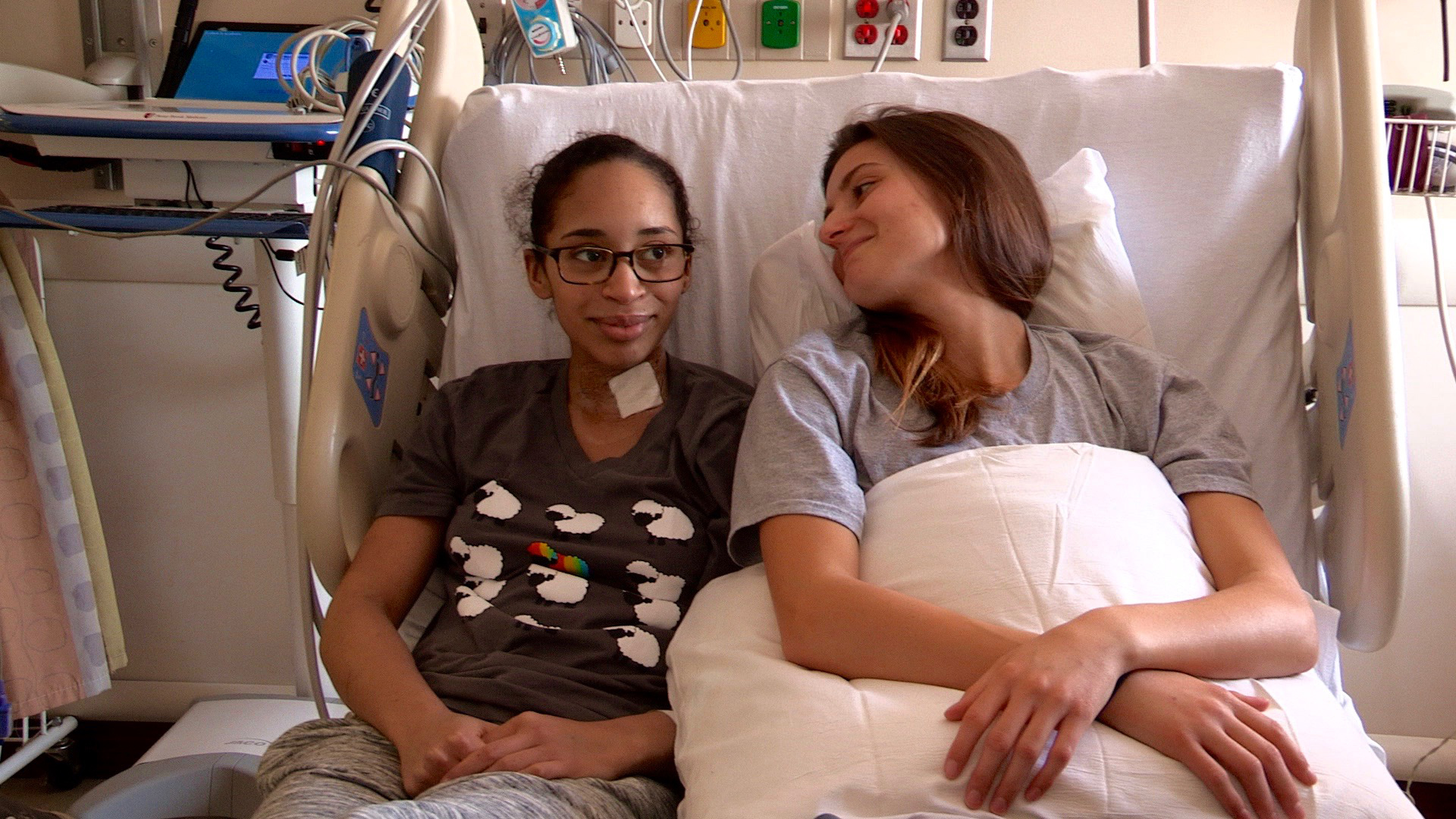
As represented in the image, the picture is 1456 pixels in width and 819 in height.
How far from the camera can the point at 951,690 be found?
91 cm

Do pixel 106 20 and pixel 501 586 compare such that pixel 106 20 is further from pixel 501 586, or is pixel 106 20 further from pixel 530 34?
pixel 501 586

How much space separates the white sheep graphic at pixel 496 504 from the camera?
3.97 feet

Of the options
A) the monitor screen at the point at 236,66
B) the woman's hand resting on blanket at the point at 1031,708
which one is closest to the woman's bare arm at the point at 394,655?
the woman's hand resting on blanket at the point at 1031,708

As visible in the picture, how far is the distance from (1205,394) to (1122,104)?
42 centimetres

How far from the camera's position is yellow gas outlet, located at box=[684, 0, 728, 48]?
7.07 feet

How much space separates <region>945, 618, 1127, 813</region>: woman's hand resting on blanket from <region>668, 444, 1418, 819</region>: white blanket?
14 millimetres

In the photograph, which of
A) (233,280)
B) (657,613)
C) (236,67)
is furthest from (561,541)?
(236,67)

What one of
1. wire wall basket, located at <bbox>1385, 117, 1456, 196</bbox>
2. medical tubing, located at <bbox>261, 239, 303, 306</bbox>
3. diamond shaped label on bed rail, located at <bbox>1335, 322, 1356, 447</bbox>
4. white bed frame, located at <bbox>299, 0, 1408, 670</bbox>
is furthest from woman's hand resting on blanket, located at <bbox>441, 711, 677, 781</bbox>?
wire wall basket, located at <bbox>1385, 117, 1456, 196</bbox>

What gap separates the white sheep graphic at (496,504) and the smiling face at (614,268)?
171 millimetres

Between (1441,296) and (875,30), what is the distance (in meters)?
1.02

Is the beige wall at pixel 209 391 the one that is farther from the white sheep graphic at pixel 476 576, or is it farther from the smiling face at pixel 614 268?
the white sheep graphic at pixel 476 576

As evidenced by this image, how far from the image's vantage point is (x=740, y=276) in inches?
57.4

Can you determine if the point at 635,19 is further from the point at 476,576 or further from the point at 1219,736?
the point at 1219,736

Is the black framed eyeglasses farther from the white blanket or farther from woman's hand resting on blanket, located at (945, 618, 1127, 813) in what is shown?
woman's hand resting on blanket, located at (945, 618, 1127, 813)
